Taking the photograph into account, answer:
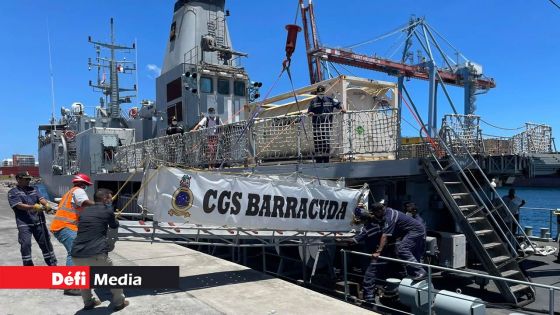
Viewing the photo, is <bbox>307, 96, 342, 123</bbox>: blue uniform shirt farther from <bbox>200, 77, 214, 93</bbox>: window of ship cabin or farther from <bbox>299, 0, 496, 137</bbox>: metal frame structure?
<bbox>299, 0, 496, 137</bbox>: metal frame structure

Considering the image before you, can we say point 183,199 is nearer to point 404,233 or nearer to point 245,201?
point 245,201

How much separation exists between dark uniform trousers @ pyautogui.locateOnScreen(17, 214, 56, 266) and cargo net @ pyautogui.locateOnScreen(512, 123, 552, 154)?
8.64 m

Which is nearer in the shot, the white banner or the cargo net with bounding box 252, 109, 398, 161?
the white banner

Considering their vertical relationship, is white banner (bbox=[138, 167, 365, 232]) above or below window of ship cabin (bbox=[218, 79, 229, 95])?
below

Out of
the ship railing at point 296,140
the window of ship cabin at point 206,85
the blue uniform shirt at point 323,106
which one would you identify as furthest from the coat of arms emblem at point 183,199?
the window of ship cabin at point 206,85

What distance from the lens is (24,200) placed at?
19.0ft

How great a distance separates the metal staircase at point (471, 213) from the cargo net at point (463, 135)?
0.02 m

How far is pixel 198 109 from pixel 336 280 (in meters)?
9.45

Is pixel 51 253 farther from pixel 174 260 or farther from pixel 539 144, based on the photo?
pixel 539 144

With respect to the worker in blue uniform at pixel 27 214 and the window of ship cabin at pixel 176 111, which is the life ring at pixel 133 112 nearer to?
the window of ship cabin at pixel 176 111

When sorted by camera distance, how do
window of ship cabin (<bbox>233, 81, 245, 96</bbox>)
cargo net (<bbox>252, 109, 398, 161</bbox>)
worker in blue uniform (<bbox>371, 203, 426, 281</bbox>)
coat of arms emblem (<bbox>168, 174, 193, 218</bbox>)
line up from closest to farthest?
coat of arms emblem (<bbox>168, 174, 193, 218</bbox>) → worker in blue uniform (<bbox>371, 203, 426, 281</bbox>) → cargo net (<bbox>252, 109, 398, 161</bbox>) → window of ship cabin (<bbox>233, 81, 245, 96</bbox>)

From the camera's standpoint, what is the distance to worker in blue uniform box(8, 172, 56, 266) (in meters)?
5.76

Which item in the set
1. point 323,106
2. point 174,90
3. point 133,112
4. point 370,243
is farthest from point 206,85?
point 370,243

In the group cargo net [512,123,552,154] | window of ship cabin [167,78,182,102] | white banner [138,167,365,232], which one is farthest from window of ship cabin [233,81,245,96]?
cargo net [512,123,552,154]
